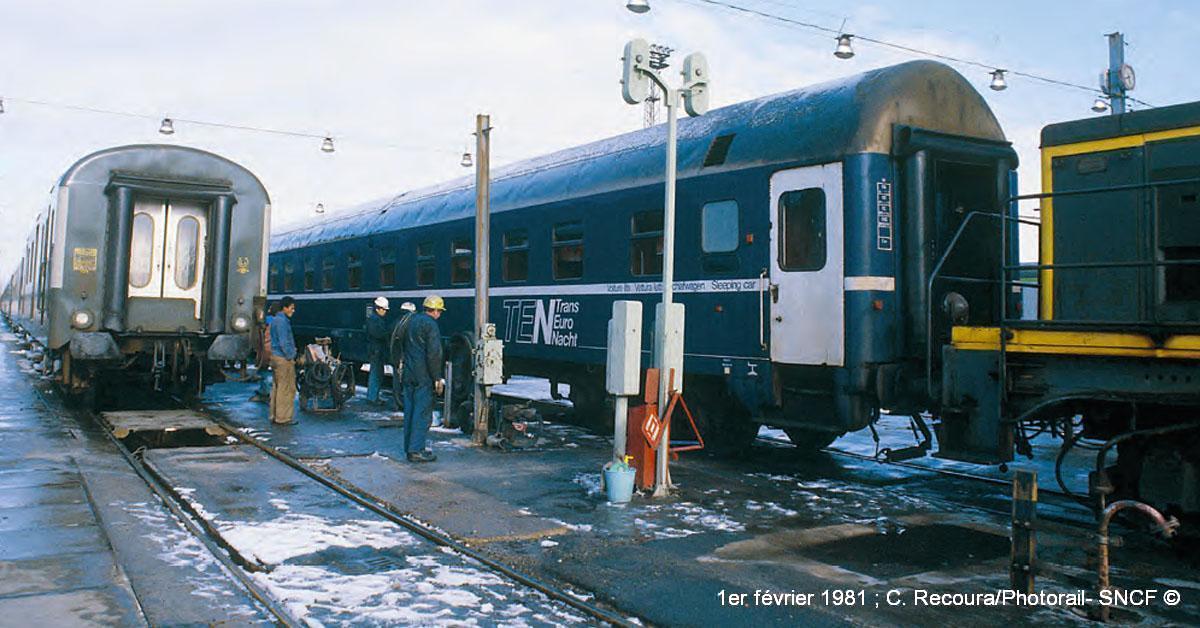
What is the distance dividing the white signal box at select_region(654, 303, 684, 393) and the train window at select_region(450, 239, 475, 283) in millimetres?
6679

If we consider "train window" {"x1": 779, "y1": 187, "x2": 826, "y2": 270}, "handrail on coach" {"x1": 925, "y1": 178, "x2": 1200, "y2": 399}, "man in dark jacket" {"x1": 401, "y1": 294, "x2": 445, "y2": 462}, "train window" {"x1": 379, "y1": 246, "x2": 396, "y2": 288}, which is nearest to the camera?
"handrail on coach" {"x1": 925, "y1": 178, "x2": 1200, "y2": 399}

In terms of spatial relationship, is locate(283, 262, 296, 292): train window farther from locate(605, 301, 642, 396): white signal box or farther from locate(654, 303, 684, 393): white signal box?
locate(654, 303, 684, 393): white signal box

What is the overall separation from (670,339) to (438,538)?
2903 millimetres

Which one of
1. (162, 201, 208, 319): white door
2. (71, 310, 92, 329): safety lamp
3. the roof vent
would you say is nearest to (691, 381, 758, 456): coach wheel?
the roof vent

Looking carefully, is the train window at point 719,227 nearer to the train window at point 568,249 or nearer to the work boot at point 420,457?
the train window at point 568,249

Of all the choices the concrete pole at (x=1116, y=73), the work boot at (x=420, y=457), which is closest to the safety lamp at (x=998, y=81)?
the concrete pole at (x=1116, y=73)

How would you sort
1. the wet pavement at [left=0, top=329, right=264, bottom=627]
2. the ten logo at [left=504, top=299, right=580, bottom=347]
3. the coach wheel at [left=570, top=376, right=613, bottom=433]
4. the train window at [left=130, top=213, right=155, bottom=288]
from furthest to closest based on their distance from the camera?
1. the train window at [left=130, top=213, right=155, bottom=288]
2. the coach wheel at [left=570, top=376, right=613, bottom=433]
3. the ten logo at [left=504, top=299, right=580, bottom=347]
4. the wet pavement at [left=0, top=329, right=264, bottom=627]

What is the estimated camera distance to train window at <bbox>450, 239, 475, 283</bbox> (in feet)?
48.0

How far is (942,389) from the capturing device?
297 inches

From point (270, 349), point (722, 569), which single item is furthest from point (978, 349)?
point (270, 349)

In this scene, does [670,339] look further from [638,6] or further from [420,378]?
[638,6]

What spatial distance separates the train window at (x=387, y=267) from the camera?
17.2 m

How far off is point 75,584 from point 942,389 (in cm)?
637

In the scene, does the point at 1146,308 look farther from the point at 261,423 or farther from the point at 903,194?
the point at 261,423
